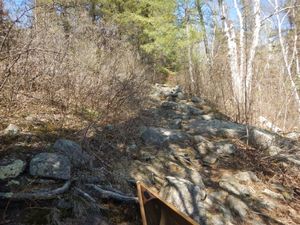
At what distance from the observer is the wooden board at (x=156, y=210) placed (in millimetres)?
2648

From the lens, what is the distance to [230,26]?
32.6 ft

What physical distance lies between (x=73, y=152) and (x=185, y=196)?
4.25 ft

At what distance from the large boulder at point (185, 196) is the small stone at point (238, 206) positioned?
0.33m

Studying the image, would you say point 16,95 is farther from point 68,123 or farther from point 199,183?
point 199,183

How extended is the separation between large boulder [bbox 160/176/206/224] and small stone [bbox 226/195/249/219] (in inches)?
12.9

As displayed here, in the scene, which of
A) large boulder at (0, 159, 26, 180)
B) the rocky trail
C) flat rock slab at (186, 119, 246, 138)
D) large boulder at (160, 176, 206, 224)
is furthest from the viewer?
flat rock slab at (186, 119, 246, 138)

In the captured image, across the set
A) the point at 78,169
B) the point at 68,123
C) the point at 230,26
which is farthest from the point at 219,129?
the point at 230,26

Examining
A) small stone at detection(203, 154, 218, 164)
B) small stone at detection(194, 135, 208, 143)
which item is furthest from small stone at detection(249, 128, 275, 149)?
small stone at detection(203, 154, 218, 164)

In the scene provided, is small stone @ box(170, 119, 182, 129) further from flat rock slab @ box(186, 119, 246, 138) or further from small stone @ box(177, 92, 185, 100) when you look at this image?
small stone @ box(177, 92, 185, 100)

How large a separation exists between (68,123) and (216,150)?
7.31ft

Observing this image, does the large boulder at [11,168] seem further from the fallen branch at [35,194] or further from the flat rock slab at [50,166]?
the fallen branch at [35,194]

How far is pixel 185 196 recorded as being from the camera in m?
3.54

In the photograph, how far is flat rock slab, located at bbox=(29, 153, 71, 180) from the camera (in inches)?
126

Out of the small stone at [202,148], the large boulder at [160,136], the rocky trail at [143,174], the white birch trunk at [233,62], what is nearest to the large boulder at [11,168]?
the rocky trail at [143,174]
